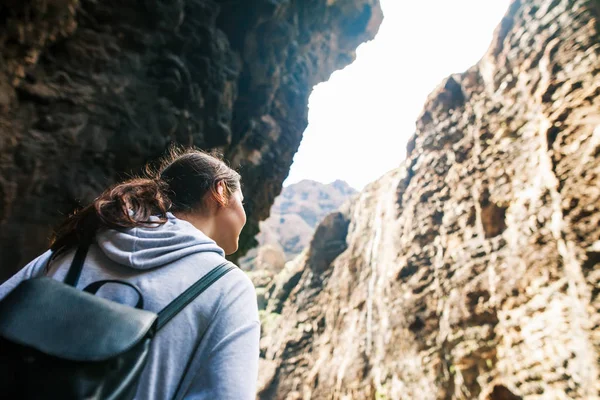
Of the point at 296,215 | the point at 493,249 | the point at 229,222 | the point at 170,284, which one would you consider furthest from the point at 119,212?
the point at 296,215

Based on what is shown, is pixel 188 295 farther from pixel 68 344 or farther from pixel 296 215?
pixel 296 215

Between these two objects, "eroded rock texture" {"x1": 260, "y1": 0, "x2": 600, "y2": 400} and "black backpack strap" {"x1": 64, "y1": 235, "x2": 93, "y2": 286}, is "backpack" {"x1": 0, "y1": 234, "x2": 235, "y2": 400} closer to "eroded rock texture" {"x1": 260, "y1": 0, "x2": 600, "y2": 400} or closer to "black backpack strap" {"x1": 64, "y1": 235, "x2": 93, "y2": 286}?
"black backpack strap" {"x1": 64, "y1": 235, "x2": 93, "y2": 286}

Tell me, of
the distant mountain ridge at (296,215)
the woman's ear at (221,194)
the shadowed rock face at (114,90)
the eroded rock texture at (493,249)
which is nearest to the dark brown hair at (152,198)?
the woman's ear at (221,194)

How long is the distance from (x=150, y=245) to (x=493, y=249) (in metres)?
7.76

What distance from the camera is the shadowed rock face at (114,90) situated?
5141 mm

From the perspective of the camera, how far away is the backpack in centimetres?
66

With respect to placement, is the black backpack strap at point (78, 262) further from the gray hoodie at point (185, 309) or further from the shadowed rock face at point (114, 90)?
the shadowed rock face at point (114, 90)

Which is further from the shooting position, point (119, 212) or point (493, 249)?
point (493, 249)

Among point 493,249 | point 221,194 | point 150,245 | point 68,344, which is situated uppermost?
point 493,249

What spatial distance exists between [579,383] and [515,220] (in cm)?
323

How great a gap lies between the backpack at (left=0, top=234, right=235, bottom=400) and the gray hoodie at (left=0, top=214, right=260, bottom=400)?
0.08 metres

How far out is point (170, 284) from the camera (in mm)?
964

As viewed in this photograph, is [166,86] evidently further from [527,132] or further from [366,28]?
[366,28]

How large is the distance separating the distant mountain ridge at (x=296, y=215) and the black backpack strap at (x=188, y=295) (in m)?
30.9
